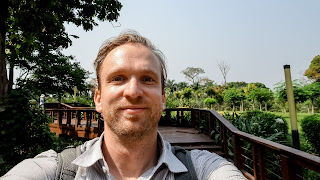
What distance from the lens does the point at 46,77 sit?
17.2 metres

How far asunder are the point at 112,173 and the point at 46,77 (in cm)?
1840

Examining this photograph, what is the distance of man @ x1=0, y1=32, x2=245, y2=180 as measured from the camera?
105 cm

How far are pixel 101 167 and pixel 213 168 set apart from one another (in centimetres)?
57

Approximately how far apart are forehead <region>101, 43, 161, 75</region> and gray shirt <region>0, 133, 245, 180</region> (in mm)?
443

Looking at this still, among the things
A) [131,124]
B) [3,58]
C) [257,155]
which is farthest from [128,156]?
[3,58]

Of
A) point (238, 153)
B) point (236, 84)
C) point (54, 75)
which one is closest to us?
point (238, 153)

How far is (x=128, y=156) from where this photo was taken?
1.13m

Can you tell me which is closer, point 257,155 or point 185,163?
point 185,163

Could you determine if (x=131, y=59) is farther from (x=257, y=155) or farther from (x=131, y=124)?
(x=257, y=155)

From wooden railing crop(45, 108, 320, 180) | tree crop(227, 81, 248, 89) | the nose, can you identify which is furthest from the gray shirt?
tree crop(227, 81, 248, 89)

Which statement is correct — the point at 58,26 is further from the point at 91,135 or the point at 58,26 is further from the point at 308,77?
the point at 308,77

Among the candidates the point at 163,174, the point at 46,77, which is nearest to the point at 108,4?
the point at 163,174

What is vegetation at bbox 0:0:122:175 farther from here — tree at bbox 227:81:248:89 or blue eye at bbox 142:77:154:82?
tree at bbox 227:81:248:89

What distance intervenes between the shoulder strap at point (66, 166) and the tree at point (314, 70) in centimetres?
4426
